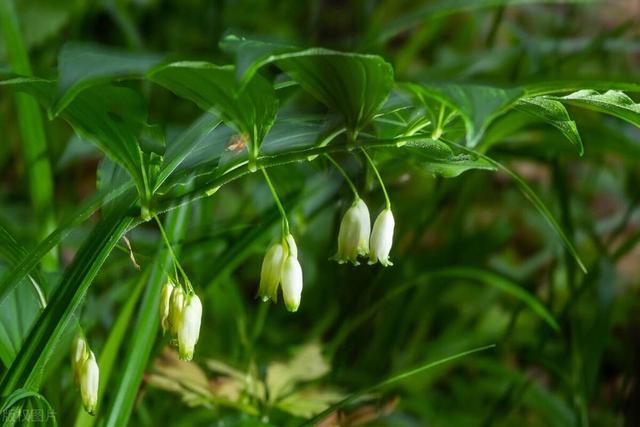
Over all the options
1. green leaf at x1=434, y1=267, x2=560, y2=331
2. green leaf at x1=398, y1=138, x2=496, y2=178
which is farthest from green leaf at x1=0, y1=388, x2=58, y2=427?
green leaf at x1=434, y1=267, x2=560, y2=331

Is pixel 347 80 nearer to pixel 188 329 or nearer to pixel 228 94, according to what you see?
pixel 228 94

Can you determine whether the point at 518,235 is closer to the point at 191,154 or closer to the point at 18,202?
the point at 18,202

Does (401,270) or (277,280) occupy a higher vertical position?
(277,280)

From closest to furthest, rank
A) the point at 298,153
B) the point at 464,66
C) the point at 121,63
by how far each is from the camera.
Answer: the point at 121,63 → the point at 298,153 → the point at 464,66

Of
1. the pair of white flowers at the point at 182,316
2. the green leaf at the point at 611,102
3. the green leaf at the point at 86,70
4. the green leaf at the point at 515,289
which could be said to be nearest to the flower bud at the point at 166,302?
the pair of white flowers at the point at 182,316

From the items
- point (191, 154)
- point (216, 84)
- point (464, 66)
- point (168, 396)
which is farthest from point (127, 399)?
point (464, 66)

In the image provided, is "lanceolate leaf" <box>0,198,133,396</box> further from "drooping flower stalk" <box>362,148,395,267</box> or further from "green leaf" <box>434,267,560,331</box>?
"green leaf" <box>434,267,560,331</box>

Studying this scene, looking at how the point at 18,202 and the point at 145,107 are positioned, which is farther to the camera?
the point at 18,202

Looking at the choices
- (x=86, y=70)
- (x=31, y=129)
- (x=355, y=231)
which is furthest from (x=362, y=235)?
(x=31, y=129)
